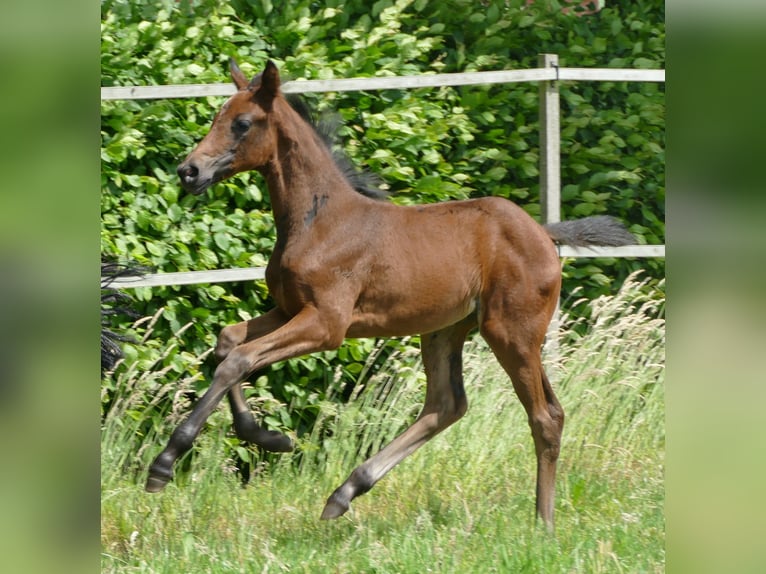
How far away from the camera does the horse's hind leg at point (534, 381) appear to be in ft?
13.1

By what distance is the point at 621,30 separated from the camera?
20.6 feet

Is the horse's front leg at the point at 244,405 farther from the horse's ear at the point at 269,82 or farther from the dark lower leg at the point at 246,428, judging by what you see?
the horse's ear at the point at 269,82

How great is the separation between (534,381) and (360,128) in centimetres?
189

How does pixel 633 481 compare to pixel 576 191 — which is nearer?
pixel 633 481

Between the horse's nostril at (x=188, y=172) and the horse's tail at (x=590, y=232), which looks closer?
the horse's nostril at (x=188, y=172)

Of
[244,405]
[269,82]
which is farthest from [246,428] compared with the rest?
[269,82]

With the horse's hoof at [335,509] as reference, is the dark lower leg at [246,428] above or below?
above

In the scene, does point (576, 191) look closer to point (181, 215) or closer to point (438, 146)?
point (438, 146)

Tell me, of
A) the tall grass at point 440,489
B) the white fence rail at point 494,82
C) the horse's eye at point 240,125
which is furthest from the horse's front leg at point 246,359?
the white fence rail at point 494,82

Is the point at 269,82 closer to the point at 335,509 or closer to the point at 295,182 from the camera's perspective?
the point at 295,182

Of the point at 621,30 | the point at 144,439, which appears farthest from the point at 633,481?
the point at 621,30

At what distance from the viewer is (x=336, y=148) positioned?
4.00 m
